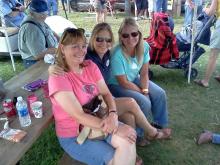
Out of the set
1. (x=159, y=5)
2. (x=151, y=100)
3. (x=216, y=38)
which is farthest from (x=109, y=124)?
(x=159, y=5)

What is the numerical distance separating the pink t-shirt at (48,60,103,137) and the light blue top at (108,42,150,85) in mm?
644

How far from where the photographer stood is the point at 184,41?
15.2ft

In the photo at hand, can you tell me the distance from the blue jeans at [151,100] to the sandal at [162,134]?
7 centimetres

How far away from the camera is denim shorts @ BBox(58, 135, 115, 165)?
2115 millimetres

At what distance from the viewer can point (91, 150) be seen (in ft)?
7.03

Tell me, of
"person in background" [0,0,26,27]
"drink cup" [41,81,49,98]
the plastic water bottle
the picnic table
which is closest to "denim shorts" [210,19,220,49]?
the picnic table

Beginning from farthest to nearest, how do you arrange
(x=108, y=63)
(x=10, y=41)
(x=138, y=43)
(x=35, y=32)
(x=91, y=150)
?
(x=10, y=41) < (x=35, y=32) < (x=138, y=43) < (x=108, y=63) < (x=91, y=150)

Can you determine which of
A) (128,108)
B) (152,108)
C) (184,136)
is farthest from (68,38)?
(184,136)

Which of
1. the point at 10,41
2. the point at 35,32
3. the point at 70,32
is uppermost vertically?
the point at 70,32

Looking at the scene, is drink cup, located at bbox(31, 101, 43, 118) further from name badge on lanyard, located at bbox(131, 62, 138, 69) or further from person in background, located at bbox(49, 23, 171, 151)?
name badge on lanyard, located at bbox(131, 62, 138, 69)

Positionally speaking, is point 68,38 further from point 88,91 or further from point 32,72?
point 32,72

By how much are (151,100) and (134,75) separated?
0.33 metres

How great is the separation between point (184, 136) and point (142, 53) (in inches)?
41.8

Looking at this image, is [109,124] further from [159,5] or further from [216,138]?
[159,5]
